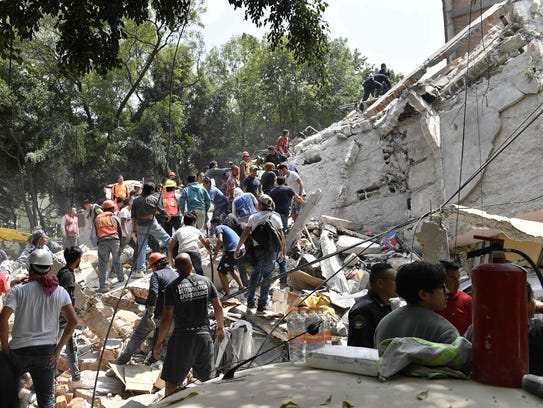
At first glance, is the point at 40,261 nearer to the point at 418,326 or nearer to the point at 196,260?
the point at 418,326

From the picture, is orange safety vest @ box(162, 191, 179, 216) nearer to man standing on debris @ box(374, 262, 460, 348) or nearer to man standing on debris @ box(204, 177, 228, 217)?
man standing on debris @ box(204, 177, 228, 217)

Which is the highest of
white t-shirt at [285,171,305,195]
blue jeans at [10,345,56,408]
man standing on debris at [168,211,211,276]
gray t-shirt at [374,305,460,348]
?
white t-shirt at [285,171,305,195]

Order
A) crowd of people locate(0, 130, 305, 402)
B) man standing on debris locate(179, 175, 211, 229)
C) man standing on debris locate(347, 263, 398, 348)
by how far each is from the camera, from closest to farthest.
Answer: man standing on debris locate(347, 263, 398, 348) → crowd of people locate(0, 130, 305, 402) → man standing on debris locate(179, 175, 211, 229)

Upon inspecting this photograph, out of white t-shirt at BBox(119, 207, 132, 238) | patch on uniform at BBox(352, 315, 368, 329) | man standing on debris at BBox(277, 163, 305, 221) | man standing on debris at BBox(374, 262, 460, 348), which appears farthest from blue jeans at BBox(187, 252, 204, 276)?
man standing on debris at BBox(374, 262, 460, 348)

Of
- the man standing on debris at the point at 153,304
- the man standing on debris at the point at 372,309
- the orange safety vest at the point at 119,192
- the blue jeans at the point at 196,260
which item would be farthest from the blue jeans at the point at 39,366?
the orange safety vest at the point at 119,192

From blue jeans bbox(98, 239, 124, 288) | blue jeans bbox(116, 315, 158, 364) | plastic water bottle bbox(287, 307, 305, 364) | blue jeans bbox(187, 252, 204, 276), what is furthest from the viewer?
blue jeans bbox(98, 239, 124, 288)

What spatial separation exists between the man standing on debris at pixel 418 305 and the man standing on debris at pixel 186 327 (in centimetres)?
273

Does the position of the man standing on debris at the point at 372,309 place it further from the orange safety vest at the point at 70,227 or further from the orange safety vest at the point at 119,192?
the orange safety vest at the point at 70,227

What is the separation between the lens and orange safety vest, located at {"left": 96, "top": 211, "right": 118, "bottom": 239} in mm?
9305

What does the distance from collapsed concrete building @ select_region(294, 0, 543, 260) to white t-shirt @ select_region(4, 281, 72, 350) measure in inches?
248

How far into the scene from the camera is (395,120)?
12453mm

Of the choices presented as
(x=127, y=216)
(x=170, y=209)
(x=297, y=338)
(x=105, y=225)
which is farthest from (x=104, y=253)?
(x=297, y=338)

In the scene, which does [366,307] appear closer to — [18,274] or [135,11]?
[135,11]

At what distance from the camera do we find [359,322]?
3.83 metres
